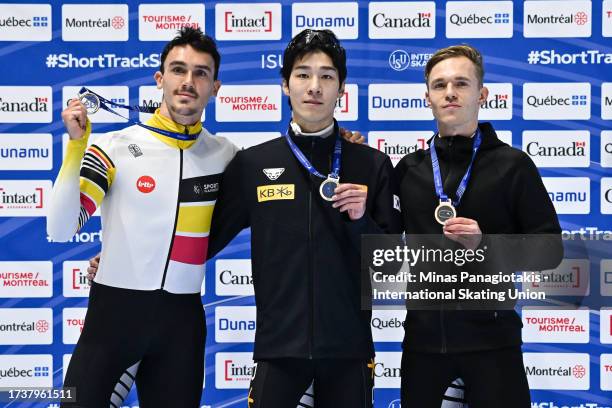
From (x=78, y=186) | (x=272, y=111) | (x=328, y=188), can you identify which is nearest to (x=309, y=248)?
(x=328, y=188)

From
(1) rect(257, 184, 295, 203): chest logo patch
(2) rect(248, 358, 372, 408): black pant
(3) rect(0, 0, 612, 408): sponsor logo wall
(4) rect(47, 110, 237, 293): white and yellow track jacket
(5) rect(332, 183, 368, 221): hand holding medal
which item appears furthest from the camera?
(3) rect(0, 0, 612, 408): sponsor logo wall

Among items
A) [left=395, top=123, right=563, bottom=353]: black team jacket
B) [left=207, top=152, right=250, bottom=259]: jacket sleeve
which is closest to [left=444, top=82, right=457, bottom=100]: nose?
[left=395, top=123, right=563, bottom=353]: black team jacket

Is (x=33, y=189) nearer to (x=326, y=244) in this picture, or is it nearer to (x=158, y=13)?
(x=158, y=13)

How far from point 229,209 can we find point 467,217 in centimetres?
94

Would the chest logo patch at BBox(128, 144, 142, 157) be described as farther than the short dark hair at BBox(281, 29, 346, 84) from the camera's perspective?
Yes

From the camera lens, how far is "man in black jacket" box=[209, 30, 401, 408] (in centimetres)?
244

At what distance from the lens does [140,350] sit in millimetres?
2654

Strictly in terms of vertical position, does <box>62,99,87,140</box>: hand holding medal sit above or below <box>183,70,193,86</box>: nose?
below

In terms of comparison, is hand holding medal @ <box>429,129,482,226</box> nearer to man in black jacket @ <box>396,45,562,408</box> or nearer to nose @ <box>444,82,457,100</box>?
man in black jacket @ <box>396,45,562,408</box>

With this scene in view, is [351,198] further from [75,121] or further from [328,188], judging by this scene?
[75,121]

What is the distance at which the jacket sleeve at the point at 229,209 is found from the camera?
275 centimetres

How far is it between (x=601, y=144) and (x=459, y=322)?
197 centimetres

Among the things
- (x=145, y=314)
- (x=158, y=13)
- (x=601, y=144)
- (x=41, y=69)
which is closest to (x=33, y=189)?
(x=41, y=69)

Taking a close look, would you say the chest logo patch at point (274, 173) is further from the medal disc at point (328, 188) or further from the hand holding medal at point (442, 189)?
the hand holding medal at point (442, 189)
